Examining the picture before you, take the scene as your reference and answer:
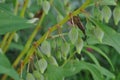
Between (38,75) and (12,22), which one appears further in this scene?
(38,75)

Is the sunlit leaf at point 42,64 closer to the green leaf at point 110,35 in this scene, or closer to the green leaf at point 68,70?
the green leaf at point 68,70

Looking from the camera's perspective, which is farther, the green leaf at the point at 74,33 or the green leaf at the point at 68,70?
the green leaf at the point at 68,70

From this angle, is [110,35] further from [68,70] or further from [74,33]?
[68,70]

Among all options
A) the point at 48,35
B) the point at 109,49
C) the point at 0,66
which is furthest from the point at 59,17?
the point at 109,49

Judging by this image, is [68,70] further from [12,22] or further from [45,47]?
[12,22]

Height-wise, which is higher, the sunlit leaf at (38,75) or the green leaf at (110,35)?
the green leaf at (110,35)

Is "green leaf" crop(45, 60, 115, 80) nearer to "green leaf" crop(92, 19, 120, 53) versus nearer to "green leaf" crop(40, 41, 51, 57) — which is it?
"green leaf" crop(40, 41, 51, 57)

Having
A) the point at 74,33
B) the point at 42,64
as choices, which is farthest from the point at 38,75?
the point at 74,33

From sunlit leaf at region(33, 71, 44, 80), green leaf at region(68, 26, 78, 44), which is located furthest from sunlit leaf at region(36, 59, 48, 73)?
green leaf at region(68, 26, 78, 44)

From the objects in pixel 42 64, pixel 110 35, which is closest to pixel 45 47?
pixel 42 64

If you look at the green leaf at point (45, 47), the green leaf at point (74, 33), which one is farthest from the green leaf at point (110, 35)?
the green leaf at point (45, 47)

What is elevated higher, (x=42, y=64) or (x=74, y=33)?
(x=74, y=33)

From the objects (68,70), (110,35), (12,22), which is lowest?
(68,70)
